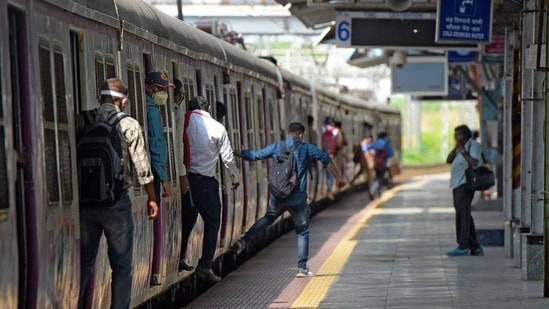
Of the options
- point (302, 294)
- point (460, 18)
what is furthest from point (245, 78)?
point (302, 294)

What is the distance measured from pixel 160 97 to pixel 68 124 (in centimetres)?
260

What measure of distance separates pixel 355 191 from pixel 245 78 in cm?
2437

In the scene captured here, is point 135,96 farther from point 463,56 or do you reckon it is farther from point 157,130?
point 463,56

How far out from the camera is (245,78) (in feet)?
58.0

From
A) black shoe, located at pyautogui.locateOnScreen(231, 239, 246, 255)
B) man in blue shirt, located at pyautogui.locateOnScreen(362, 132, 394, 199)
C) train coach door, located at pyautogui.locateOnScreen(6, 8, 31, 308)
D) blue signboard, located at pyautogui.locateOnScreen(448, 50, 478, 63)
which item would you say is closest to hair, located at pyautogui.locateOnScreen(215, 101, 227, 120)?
black shoe, located at pyautogui.locateOnScreen(231, 239, 246, 255)

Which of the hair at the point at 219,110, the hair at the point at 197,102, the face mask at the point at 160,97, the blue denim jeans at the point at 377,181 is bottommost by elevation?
the blue denim jeans at the point at 377,181

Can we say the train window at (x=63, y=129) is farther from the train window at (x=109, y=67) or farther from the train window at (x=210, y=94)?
the train window at (x=210, y=94)

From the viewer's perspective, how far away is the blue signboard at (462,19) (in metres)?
18.1

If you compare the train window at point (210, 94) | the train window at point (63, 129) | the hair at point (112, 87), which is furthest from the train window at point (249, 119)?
the train window at point (63, 129)

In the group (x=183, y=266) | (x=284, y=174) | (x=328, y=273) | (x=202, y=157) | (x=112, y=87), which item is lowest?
(x=328, y=273)

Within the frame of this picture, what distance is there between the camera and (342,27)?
67.7 ft

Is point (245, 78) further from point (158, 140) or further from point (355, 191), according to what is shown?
point (355, 191)

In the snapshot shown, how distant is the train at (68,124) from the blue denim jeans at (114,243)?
112 millimetres

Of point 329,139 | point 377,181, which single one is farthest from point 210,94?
point 377,181
